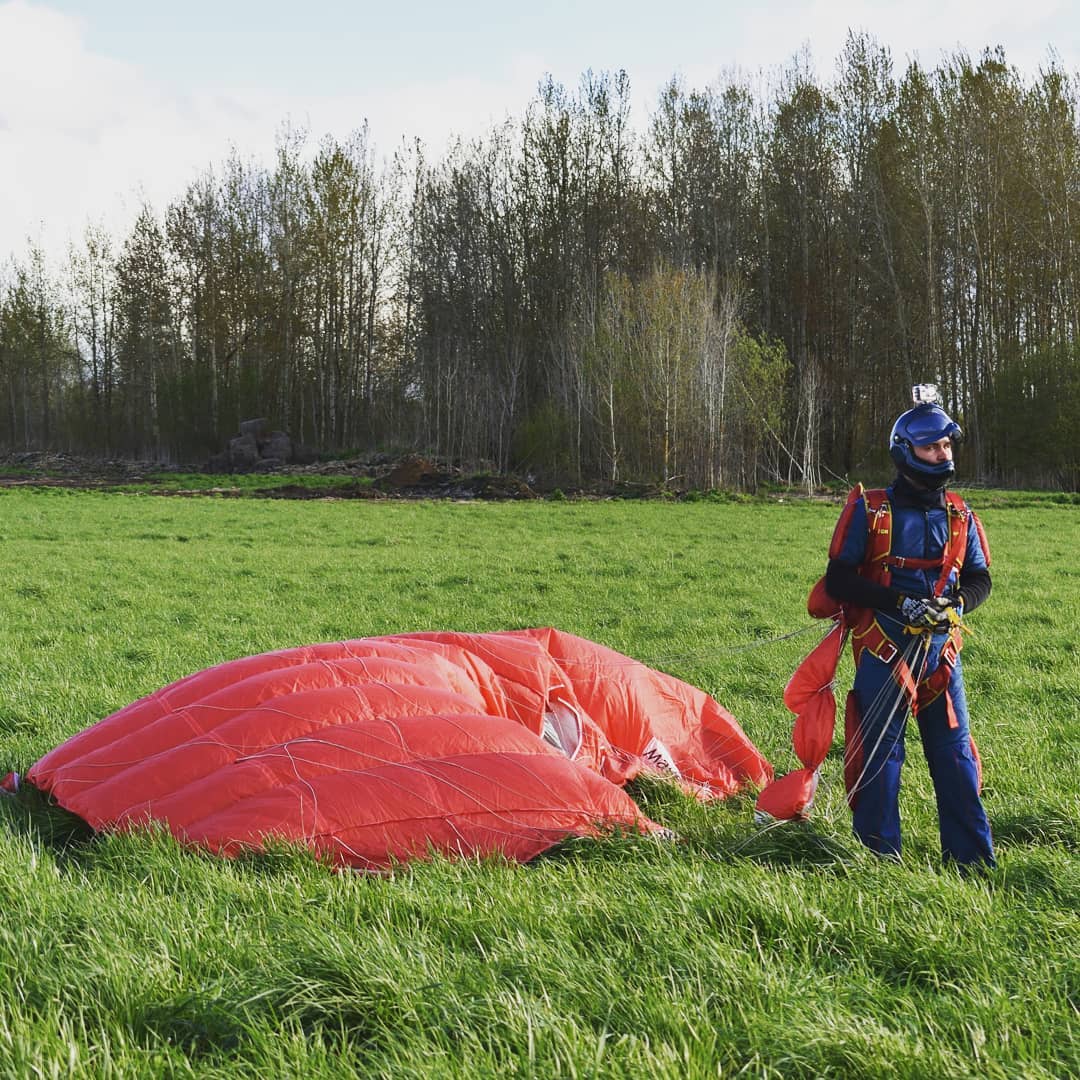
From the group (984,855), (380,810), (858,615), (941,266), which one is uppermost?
(941,266)

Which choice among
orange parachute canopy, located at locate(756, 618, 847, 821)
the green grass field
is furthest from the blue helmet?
the green grass field

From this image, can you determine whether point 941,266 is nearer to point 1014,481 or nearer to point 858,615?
point 1014,481

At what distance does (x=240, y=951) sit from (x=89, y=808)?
176 cm

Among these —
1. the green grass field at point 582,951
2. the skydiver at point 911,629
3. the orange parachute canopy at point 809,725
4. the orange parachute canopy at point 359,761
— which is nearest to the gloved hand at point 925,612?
the skydiver at point 911,629

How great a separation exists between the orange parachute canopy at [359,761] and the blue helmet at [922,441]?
6.46 feet

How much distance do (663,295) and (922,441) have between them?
93.7 feet

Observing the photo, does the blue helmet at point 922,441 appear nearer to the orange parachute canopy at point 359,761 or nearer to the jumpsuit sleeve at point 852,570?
the jumpsuit sleeve at point 852,570

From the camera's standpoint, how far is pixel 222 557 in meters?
17.1

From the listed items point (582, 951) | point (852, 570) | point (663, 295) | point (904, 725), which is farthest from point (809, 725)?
point (663, 295)

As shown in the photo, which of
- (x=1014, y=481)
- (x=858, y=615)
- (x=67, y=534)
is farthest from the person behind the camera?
(x=1014, y=481)

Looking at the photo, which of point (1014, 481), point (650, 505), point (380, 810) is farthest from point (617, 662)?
point (1014, 481)

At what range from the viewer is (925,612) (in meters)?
4.32

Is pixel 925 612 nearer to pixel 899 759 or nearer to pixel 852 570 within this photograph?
pixel 852 570

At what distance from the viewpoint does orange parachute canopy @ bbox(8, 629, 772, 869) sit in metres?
4.05
